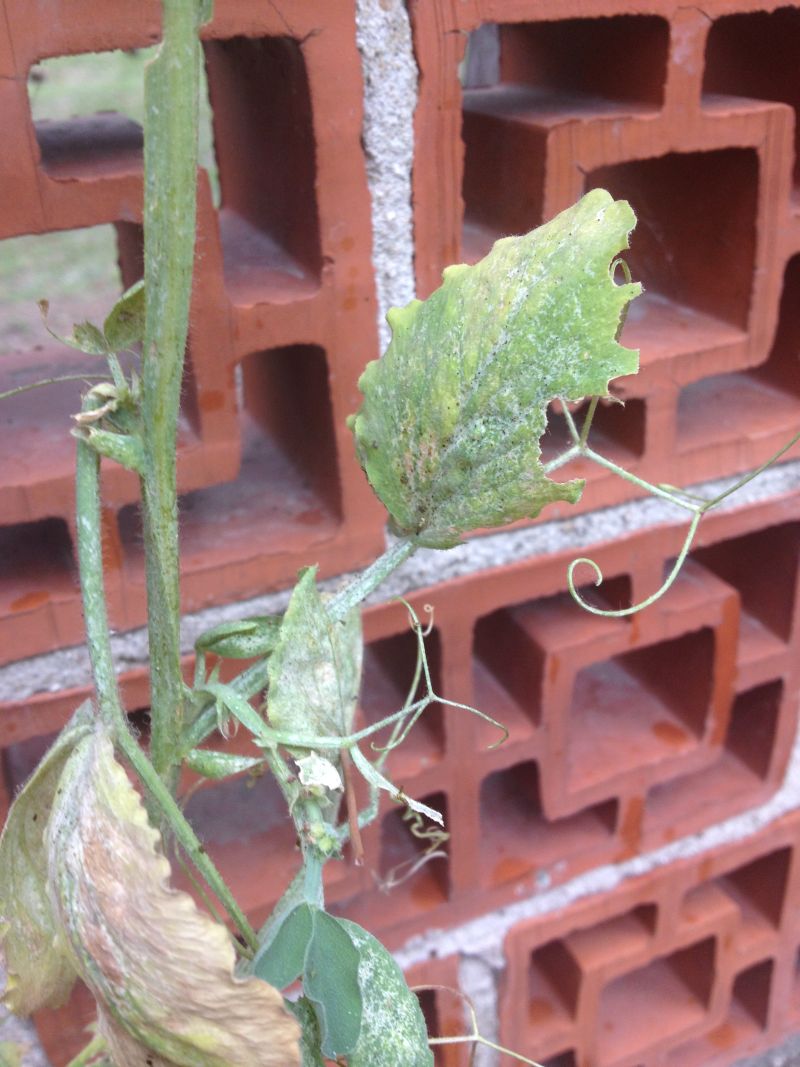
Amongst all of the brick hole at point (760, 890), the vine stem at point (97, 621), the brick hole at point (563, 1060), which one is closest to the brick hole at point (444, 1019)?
the brick hole at point (563, 1060)

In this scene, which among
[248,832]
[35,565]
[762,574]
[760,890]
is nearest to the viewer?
[35,565]

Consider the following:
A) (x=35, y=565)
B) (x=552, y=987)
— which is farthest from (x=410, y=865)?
(x=35, y=565)

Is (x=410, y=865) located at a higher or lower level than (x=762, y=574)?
lower

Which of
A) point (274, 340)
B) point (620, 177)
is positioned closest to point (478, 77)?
point (620, 177)

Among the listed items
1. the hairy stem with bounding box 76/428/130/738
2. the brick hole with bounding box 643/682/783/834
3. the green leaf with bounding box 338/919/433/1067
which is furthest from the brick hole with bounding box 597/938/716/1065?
the hairy stem with bounding box 76/428/130/738

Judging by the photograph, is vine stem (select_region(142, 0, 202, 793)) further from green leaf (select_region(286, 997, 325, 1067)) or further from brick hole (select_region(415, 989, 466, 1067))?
brick hole (select_region(415, 989, 466, 1067))

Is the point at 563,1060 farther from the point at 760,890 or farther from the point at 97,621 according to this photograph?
the point at 97,621

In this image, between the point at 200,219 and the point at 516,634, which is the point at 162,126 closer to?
the point at 200,219
